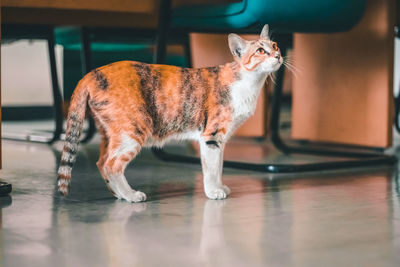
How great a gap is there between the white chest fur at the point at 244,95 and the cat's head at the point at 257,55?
1.2 inches

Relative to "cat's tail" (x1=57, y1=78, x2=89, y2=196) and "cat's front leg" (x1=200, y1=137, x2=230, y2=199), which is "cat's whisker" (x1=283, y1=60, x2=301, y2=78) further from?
"cat's tail" (x1=57, y1=78, x2=89, y2=196)

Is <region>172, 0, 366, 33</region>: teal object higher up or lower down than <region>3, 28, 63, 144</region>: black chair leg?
higher up

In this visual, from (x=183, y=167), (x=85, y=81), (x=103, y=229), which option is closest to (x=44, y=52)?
(x=183, y=167)

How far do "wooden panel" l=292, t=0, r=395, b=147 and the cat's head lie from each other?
99 cm

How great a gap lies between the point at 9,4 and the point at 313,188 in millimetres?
1150

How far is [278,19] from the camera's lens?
2129mm

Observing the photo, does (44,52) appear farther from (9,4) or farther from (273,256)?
(273,256)

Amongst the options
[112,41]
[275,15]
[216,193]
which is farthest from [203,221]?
[112,41]

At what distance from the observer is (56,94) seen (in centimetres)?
306

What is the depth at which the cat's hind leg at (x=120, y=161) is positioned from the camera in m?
1.59

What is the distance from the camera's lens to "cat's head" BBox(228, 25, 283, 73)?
1715 millimetres

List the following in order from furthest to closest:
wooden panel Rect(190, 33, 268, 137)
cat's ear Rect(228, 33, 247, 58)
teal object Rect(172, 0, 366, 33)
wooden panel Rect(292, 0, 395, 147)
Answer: wooden panel Rect(190, 33, 268, 137), wooden panel Rect(292, 0, 395, 147), teal object Rect(172, 0, 366, 33), cat's ear Rect(228, 33, 247, 58)

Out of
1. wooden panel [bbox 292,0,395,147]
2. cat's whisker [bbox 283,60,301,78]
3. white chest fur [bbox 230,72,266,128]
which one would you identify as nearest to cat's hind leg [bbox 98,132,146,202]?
white chest fur [bbox 230,72,266,128]

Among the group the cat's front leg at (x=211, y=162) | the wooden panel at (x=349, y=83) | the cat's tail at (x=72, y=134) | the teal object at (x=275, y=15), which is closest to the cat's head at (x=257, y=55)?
the cat's front leg at (x=211, y=162)
